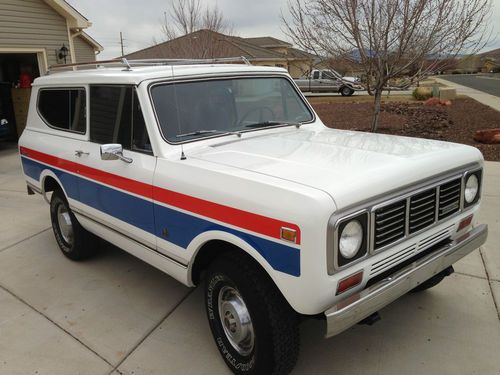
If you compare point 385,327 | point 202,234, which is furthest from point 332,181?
point 385,327

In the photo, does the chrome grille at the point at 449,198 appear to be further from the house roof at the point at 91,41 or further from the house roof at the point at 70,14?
the house roof at the point at 91,41

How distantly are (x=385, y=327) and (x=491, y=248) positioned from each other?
Result: 185cm

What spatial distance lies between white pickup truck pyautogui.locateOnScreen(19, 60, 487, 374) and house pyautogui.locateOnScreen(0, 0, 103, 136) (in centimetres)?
885

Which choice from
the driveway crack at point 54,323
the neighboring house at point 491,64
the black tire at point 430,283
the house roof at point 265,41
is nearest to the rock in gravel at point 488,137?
the black tire at point 430,283

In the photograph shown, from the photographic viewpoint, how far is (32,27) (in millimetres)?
12008

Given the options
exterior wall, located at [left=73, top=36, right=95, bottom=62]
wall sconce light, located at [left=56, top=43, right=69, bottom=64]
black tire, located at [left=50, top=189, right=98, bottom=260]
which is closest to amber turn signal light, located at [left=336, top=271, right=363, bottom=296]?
black tire, located at [left=50, top=189, right=98, bottom=260]

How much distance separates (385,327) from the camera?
131 inches

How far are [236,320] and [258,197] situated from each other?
83cm

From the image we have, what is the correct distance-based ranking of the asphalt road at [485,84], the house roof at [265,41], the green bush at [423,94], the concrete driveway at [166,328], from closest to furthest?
the concrete driveway at [166,328]
the green bush at [423,94]
the asphalt road at [485,84]
the house roof at [265,41]

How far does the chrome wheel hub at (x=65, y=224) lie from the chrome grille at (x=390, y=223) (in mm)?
3150

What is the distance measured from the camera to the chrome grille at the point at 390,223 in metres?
2.41

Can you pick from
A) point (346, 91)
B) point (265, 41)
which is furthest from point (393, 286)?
point (265, 41)

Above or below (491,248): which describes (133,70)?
above

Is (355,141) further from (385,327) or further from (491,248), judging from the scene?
(491,248)
